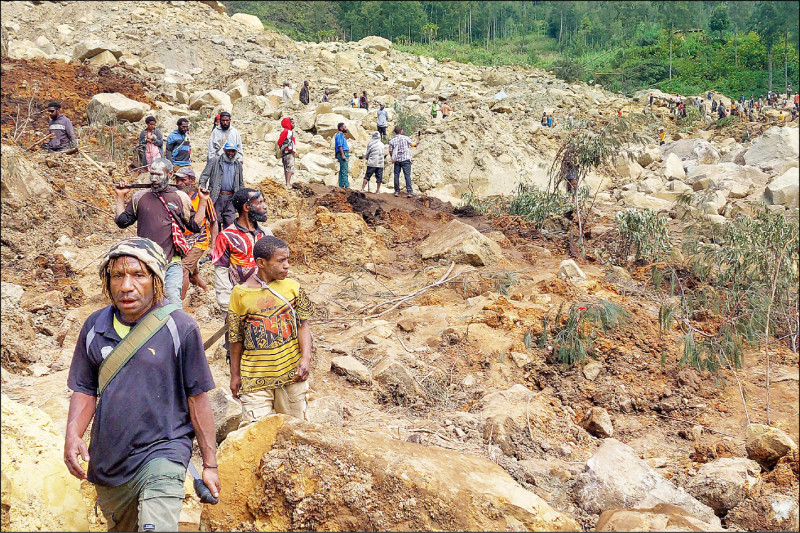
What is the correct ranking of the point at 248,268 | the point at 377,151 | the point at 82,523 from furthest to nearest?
1. the point at 377,151
2. the point at 248,268
3. the point at 82,523

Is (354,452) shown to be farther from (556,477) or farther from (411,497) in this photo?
(556,477)

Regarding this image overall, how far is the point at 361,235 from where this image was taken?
955 cm

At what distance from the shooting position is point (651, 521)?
246cm

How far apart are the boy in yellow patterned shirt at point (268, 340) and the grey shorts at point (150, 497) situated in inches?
41.0

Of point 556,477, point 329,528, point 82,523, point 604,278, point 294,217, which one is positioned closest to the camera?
point 82,523

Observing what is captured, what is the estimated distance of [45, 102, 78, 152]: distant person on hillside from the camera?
31.2ft

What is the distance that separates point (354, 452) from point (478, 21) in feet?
146

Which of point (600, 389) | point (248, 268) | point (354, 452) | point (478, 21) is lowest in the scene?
point (600, 389)

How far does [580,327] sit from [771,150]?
12.0 m

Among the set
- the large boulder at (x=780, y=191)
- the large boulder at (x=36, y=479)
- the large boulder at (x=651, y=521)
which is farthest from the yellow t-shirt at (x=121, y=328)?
the large boulder at (x=780, y=191)

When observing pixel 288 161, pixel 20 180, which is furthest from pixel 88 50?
pixel 20 180

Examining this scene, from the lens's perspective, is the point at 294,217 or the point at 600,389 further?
the point at 294,217

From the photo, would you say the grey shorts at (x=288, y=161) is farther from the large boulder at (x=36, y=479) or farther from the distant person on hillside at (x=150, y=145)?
the large boulder at (x=36, y=479)

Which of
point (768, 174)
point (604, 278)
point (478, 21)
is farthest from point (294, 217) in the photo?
point (478, 21)
